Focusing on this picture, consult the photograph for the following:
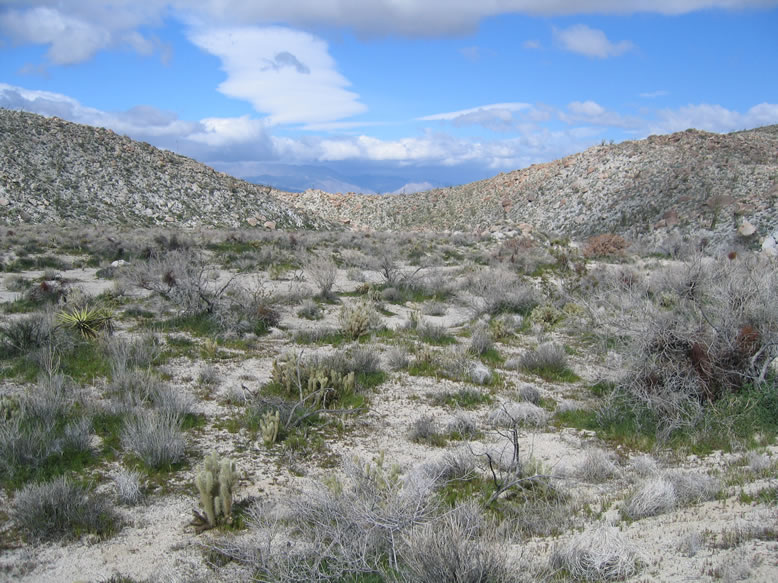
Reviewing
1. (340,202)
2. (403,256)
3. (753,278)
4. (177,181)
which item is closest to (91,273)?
(403,256)

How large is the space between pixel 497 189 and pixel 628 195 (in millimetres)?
14015

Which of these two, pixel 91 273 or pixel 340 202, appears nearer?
pixel 91 273

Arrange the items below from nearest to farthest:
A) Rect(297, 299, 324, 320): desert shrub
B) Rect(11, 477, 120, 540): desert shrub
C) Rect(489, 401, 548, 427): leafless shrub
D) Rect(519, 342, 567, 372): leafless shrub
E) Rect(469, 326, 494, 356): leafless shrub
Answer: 1. Rect(11, 477, 120, 540): desert shrub
2. Rect(489, 401, 548, 427): leafless shrub
3. Rect(519, 342, 567, 372): leafless shrub
4. Rect(469, 326, 494, 356): leafless shrub
5. Rect(297, 299, 324, 320): desert shrub

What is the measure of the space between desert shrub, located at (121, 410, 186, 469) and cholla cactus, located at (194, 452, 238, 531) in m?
0.92

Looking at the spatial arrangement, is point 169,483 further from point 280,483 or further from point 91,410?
point 91,410

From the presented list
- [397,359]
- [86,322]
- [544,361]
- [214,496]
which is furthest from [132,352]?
[544,361]

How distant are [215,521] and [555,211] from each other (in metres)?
36.1

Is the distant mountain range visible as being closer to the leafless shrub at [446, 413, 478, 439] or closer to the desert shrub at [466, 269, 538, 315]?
the desert shrub at [466, 269, 538, 315]

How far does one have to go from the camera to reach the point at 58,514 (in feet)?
14.1

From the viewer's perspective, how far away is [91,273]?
52.2 feet

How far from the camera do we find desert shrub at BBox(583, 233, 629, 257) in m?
A: 22.6

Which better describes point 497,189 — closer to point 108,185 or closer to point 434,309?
point 108,185

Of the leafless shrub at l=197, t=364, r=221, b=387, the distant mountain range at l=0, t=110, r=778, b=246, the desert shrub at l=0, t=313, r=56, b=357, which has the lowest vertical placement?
the leafless shrub at l=197, t=364, r=221, b=387

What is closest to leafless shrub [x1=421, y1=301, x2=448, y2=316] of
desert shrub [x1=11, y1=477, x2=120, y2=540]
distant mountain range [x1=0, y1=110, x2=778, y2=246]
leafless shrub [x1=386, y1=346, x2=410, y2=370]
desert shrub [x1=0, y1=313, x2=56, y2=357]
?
leafless shrub [x1=386, y1=346, x2=410, y2=370]
